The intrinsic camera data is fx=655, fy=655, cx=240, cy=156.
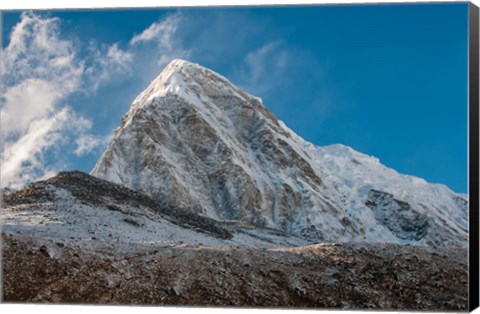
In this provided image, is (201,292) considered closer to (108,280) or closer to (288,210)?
(108,280)

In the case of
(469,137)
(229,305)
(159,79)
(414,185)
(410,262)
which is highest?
(159,79)

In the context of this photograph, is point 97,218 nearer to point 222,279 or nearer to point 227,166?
point 222,279

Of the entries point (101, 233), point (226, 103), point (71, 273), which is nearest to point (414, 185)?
point (226, 103)

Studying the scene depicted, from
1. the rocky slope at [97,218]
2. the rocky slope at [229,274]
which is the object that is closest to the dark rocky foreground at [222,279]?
the rocky slope at [229,274]

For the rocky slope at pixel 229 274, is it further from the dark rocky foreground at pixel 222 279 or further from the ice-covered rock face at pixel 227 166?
the ice-covered rock face at pixel 227 166

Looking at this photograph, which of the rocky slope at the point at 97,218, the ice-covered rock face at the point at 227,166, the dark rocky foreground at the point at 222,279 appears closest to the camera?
the dark rocky foreground at the point at 222,279

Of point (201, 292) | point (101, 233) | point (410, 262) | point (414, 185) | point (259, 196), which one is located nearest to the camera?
point (201, 292)
